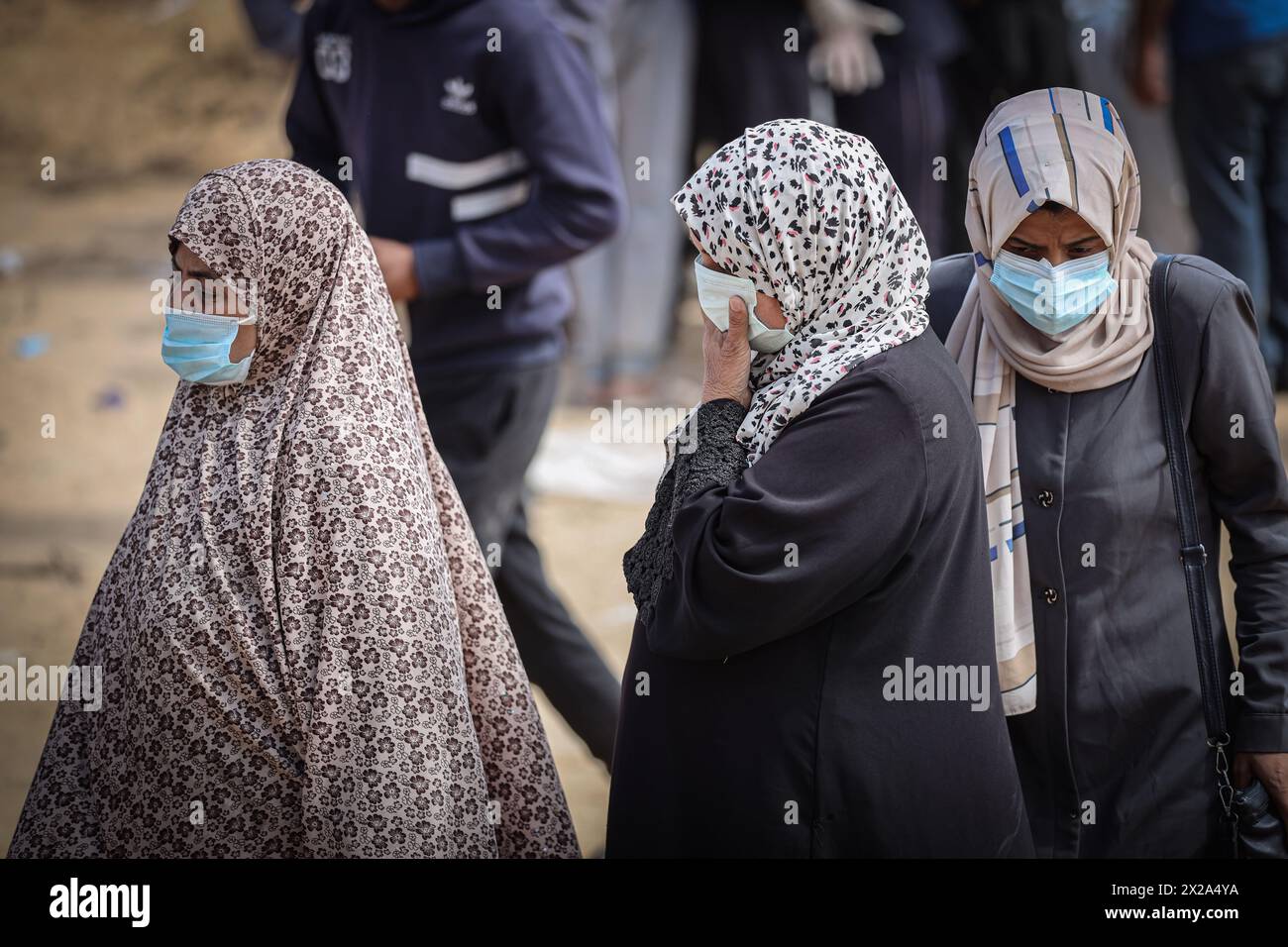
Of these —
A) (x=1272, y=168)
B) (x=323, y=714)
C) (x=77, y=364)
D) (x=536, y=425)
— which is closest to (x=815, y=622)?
(x=323, y=714)

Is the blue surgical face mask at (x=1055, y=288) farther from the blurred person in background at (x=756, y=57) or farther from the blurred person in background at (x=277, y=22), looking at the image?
the blurred person in background at (x=277, y=22)

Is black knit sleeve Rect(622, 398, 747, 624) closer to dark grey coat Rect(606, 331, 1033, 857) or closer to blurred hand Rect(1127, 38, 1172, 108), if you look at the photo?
dark grey coat Rect(606, 331, 1033, 857)

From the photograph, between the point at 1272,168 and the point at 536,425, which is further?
the point at 1272,168

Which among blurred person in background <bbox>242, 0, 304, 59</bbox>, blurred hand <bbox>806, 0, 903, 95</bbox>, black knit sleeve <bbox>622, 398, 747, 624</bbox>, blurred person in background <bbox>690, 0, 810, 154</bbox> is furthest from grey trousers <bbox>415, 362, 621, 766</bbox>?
blurred person in background <bbox>242, 0, 304, 59</bbox>

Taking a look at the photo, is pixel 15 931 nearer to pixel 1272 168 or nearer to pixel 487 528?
pixel 487 528

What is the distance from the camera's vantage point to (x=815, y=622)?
204 centimetres

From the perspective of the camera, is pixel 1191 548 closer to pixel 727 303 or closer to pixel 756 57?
pixel 727 303

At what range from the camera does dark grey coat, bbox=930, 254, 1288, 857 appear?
7.61 feet

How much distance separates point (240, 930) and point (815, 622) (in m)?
1.00

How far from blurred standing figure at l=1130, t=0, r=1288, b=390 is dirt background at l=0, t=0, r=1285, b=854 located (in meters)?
2.47

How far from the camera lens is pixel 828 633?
205 centimetres

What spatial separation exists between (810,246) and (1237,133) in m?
5.19

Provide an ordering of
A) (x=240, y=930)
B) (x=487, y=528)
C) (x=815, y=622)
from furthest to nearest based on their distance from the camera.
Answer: (x=487, y=528) → (x=240, y=930) → (x=815, y=622)

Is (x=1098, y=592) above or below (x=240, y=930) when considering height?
above
